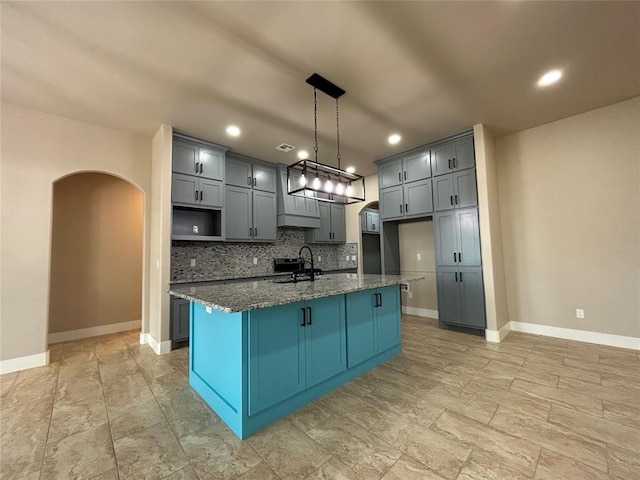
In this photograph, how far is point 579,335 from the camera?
3580 mm

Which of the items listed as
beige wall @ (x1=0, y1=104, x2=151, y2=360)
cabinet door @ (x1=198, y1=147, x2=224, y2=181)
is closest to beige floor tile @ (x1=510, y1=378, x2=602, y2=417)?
cabinet door @ (x1=198, y1=147, x2=224, y2=181)

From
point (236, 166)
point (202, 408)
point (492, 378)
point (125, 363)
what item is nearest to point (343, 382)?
point (202, 408)

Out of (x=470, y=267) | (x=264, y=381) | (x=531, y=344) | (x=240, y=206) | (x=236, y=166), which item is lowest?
(x=531, y=344)

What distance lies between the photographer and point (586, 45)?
2389 millimetres

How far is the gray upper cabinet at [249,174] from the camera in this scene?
459 centimetres

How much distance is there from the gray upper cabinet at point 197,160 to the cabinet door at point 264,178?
2.32ft

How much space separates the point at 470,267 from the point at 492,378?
69.0 inches

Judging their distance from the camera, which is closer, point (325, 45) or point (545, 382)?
point (325, 45)

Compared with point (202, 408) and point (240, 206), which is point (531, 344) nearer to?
point (202, 408)

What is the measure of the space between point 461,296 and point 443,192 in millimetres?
1635

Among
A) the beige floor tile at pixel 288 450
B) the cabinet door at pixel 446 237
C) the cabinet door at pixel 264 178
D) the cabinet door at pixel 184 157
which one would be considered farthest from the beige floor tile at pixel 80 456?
the cabinet door at pixel 446 237

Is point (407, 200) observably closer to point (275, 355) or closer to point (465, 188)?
point (465, 188)

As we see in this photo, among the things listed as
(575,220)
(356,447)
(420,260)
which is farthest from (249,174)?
(575,220)

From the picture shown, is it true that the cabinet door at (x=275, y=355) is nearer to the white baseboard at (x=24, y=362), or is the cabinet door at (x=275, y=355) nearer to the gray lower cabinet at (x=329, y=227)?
the white baseboard at (x=24, y=362)
